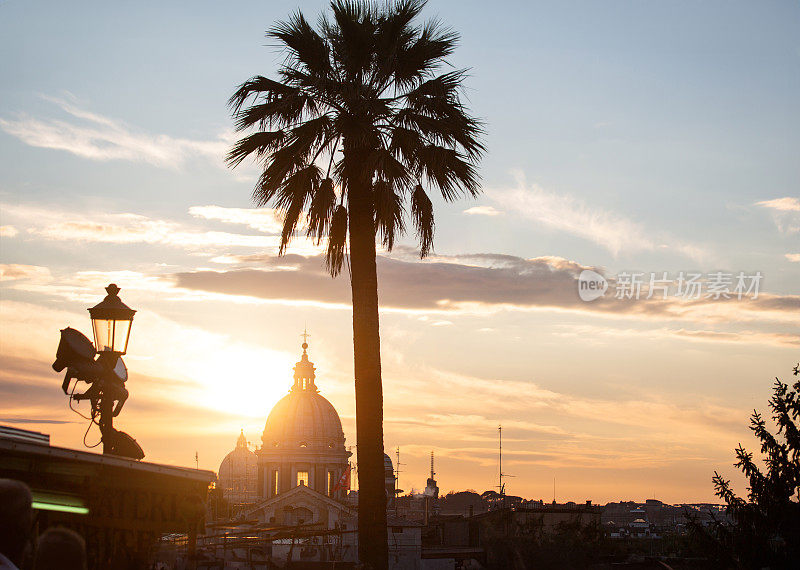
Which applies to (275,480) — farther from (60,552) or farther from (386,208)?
(60,552)

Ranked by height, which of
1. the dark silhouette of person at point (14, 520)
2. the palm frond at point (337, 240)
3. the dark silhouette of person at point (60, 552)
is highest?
the palm frond at point (337, 240)

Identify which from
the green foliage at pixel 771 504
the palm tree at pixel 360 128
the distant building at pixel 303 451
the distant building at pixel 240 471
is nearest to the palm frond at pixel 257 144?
the palm tree at pixel 360 128

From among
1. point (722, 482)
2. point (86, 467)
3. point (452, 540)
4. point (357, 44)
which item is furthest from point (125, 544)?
point (452, 540)

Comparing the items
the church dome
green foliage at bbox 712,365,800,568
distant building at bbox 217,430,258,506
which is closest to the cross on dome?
the church dome

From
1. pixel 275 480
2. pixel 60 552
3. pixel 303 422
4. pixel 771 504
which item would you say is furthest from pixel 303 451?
pixel 60 552

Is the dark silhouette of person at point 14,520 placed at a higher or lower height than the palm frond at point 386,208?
lower

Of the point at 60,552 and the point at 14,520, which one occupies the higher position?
the point at 14,520

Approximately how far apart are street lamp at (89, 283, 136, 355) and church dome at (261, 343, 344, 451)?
107m

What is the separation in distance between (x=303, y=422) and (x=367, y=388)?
10300 centimetres

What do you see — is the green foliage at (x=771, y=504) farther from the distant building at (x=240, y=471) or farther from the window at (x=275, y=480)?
the distant building at (x=240, y=471)

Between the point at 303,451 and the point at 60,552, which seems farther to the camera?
the point at 303,451

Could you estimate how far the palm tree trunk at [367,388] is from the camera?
54.0 ft

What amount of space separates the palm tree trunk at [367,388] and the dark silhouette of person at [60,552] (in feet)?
37.9

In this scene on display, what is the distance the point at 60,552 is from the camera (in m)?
4.89
